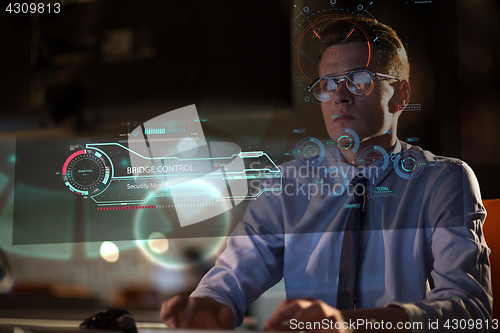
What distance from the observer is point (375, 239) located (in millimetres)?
800

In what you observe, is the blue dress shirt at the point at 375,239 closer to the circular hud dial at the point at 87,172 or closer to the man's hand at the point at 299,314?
the man's hand at the point at 299,314

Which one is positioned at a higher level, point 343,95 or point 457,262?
point 343,95

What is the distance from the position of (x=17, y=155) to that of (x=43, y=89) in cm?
18

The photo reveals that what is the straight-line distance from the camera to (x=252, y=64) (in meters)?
0.82

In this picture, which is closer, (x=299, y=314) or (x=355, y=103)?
(x=299, y=314)

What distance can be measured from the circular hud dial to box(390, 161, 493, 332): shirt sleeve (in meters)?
0.71

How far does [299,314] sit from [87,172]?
1.91 ft

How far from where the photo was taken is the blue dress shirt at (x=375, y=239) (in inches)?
28.7
